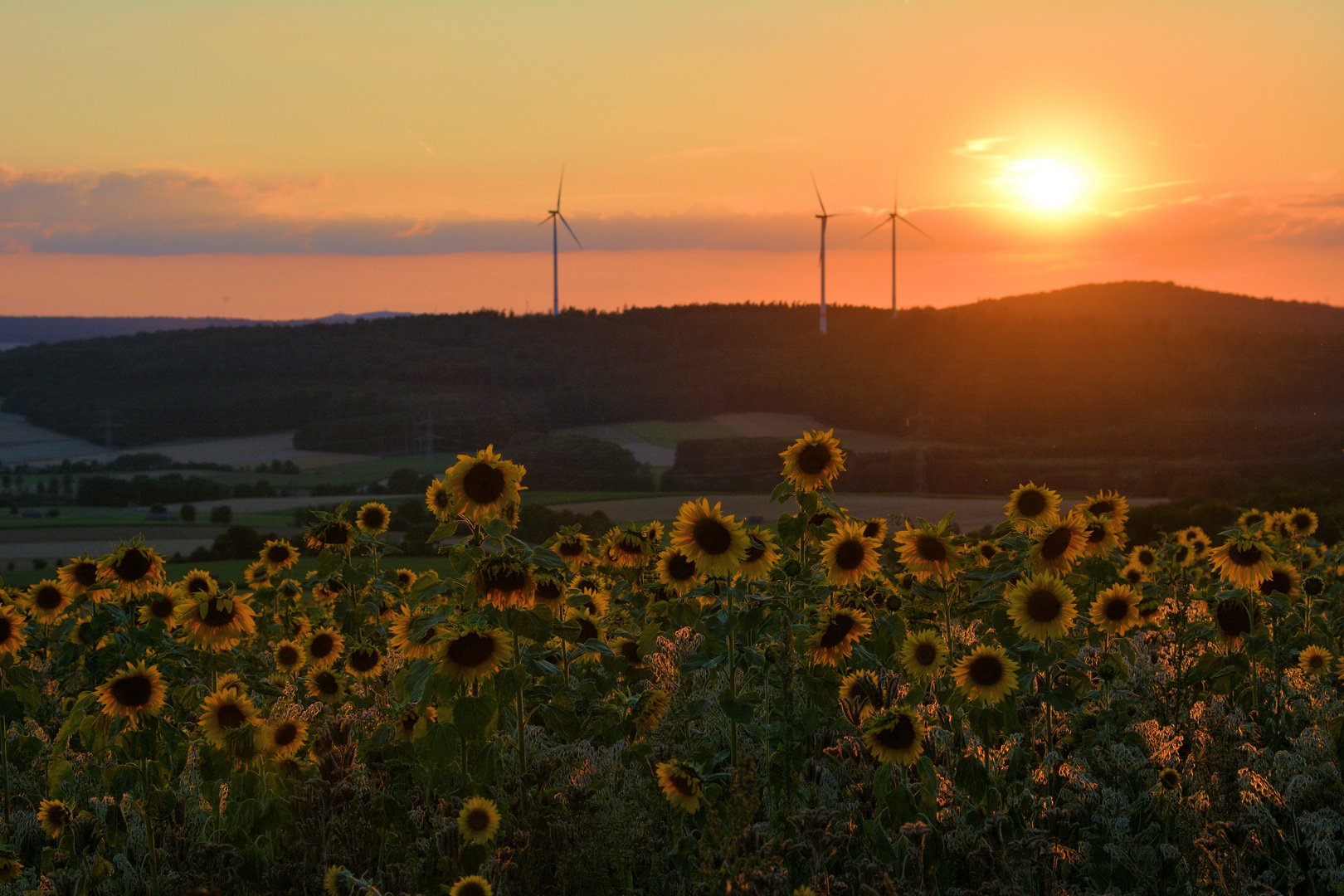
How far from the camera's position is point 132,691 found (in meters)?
5.79

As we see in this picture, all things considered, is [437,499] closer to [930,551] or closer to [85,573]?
[85,573]

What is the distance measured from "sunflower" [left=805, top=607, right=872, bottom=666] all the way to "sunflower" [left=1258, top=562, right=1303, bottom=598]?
3.41 m

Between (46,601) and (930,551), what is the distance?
22.0ft

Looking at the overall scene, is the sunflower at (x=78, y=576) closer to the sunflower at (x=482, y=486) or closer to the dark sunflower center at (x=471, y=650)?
the sunflower at (x=482, y=486)

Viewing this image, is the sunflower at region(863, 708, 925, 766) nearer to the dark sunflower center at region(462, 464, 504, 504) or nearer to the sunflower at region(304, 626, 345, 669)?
the dark sunflower center at region(462, 464, 504, 504)

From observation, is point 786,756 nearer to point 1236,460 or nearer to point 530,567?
point 530,567

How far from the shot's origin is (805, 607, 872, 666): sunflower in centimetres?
594

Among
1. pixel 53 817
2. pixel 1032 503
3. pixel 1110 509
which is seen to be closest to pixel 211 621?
pixel 53 817

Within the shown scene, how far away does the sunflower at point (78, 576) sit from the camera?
736 centimetres

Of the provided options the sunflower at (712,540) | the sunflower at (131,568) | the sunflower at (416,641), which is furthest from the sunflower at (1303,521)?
the sunflower at (131,568)

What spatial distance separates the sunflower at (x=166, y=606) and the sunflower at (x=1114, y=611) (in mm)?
6808

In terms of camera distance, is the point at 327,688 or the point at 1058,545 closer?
the point at 1058,545

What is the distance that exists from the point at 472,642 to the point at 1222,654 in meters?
5.28

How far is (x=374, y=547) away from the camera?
9164mm
